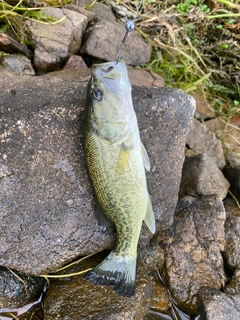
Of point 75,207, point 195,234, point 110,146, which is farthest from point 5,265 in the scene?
point 195,234

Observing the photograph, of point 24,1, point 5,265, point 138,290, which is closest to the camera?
point 5,265

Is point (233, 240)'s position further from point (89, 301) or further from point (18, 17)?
point (18, 17)

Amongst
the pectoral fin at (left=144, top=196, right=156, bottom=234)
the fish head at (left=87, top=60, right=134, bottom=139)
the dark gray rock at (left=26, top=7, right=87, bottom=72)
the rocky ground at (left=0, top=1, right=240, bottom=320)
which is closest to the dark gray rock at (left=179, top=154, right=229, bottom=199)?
the rocky ground at (left=0, top=1, right=240, bottom=320)

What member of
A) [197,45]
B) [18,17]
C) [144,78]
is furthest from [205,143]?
[18,17]

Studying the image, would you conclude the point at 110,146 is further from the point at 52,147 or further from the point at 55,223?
the point at 55,223

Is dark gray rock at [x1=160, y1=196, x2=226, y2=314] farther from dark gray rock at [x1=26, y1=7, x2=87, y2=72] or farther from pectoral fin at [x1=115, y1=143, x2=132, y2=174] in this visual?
dark gray rock at [x1=26, y1=7, x2=87, y2=72]

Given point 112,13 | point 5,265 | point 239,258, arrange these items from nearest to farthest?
point 5,265 → point 239,258 → point 112,13
